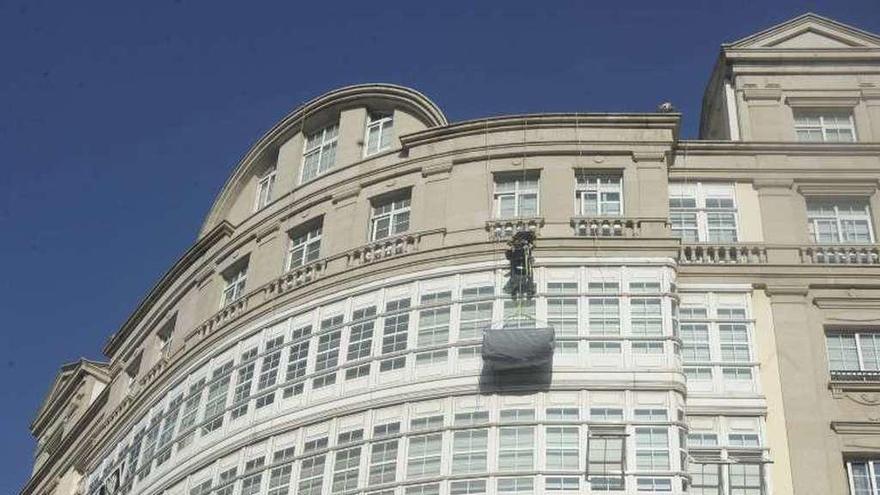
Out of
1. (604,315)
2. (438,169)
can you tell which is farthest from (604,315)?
(438,169)

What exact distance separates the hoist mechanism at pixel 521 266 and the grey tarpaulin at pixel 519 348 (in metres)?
1.46

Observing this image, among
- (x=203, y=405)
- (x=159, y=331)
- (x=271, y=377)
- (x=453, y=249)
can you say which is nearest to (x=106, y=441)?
(x=159, y=331)

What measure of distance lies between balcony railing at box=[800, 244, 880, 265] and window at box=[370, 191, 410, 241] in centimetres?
928

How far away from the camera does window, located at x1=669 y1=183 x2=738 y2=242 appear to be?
98.5 feet

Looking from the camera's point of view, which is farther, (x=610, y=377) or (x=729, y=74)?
(x=729, y=74)

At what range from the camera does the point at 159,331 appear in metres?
36.9

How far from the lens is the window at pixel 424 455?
26.3 m

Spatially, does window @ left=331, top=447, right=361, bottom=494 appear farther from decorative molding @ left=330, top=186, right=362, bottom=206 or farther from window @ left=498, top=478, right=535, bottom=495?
Result: decorative molding @ left=330, top=186, right=362, bottom=206

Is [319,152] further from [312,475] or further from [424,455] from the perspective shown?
[424,455]

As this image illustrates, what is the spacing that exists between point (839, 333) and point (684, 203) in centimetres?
470

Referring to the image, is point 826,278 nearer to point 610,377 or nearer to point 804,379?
point 804,379

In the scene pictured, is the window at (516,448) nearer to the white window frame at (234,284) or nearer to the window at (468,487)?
the window at (468,487)

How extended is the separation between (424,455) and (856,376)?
30.7 ft

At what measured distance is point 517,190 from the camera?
3048 centimetres
